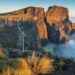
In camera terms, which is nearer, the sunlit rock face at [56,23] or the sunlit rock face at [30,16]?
the sunlit rock face at [30,16]

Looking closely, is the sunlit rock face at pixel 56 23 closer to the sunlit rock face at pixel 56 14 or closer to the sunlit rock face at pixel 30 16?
the sunlit rock face at pixel 56 14

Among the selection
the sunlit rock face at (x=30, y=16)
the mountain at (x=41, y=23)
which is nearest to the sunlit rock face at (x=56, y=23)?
the mountain at (x=41, y=23)

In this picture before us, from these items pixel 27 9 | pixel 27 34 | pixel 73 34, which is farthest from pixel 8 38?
pixel 73 34

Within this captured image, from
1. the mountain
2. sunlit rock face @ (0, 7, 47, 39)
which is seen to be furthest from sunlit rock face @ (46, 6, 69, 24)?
sunlit rock face @ (0, 7, 47, 39)

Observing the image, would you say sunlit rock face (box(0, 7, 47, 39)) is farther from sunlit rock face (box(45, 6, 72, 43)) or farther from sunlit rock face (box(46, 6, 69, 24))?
sunlit rock face (box(46, 6, 69, 24))

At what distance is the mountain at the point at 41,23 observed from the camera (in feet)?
228

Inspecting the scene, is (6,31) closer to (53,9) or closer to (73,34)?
(53,9)

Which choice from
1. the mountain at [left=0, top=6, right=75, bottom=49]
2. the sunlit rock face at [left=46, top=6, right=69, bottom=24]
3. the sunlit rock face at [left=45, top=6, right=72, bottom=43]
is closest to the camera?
the mountain at [left=0, top=6, right=75, bottom=49]

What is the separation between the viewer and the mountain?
69.4 meters

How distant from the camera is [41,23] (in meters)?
92.8

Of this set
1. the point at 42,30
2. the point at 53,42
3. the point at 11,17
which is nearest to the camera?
the point at 11,17

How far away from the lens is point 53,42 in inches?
3888

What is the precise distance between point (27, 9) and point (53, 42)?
52.9 feet

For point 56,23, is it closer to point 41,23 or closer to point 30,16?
point 41,23
